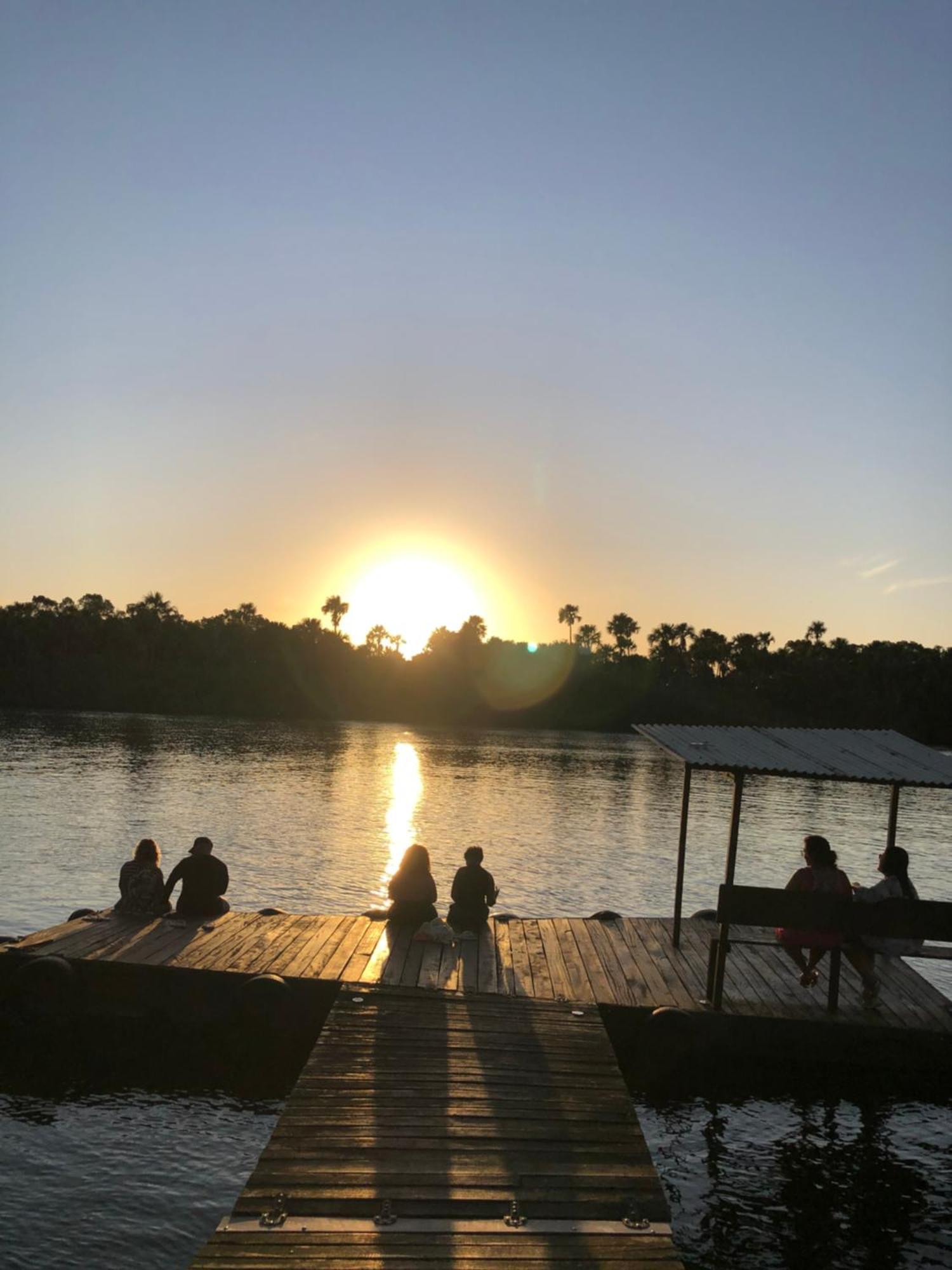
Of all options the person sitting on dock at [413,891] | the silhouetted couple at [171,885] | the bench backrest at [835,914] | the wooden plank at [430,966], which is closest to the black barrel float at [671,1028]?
the bench backrest at [835,914]

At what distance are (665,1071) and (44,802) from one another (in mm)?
34632

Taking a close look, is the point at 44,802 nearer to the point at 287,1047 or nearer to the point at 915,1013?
the point at 287,1047

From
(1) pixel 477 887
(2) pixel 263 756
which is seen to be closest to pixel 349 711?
(2) pixel 263 756

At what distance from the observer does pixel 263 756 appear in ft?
234

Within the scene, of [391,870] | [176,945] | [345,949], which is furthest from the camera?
[391,870]

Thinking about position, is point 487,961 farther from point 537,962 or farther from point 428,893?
point 428,893

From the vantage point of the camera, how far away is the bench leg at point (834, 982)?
12891 mm

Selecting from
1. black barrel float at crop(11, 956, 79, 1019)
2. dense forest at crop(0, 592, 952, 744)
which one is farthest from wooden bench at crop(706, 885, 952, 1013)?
dense forest at crop(0, 592, 952, 744)

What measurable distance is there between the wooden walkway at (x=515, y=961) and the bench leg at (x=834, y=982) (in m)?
0.16

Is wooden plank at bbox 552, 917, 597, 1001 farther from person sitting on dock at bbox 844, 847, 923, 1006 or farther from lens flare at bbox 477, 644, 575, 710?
lens flare at bbox 477, 644, 575, 710

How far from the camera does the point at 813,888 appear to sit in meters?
14.1

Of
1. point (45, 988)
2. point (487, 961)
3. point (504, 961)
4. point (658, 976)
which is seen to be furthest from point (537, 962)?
point (45, 988)

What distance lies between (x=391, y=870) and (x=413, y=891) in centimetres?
1698

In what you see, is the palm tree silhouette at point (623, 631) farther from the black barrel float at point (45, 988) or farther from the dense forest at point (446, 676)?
the black barrel float at point (45, 988)
